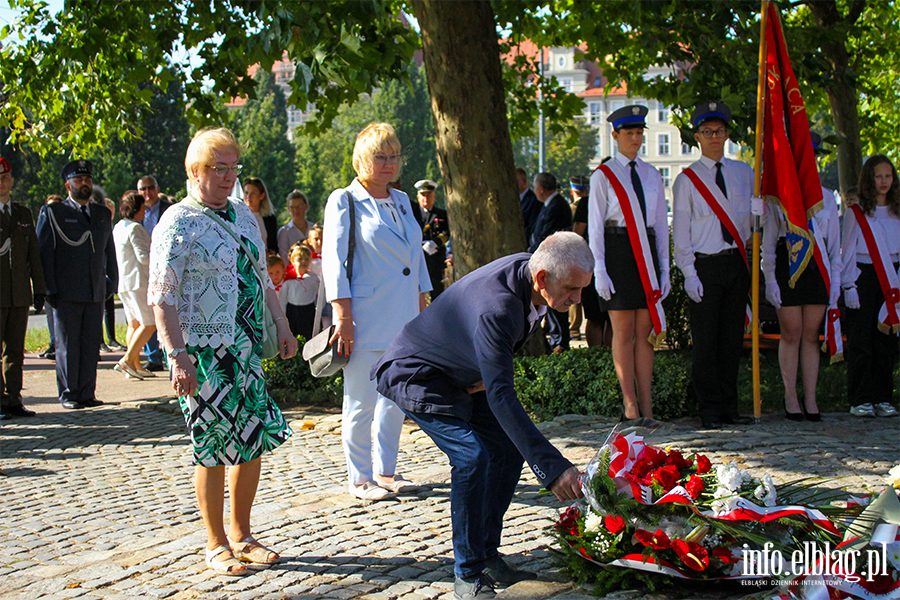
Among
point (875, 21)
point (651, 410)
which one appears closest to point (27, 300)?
point (651, 410)

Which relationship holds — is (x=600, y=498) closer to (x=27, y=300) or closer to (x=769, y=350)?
(x=27, y=300)

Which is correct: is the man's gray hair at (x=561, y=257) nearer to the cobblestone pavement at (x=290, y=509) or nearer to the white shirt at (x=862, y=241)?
the cobblestone pavement at (x=290, y=509)

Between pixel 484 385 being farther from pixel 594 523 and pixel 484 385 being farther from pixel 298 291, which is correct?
pixel 298 291

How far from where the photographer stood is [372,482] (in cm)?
520

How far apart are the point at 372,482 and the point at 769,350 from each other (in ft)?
22.0

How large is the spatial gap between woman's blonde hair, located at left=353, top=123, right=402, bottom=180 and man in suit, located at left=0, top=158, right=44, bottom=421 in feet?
14.6

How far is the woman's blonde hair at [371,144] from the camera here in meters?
5.11

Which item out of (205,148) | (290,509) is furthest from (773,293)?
(205,148)

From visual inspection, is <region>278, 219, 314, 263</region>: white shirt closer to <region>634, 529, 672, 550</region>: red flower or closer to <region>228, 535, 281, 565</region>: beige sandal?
<region>228, 535, 281, 565</region>: beige sandal

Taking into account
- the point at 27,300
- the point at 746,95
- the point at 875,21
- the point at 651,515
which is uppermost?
the point at 875,21

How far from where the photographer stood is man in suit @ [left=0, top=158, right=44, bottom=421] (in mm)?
8078

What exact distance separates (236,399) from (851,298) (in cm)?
544

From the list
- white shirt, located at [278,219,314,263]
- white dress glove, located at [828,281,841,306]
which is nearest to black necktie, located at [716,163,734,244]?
white dress glove, located at [828,281,841,306]

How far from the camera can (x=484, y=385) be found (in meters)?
3.45
